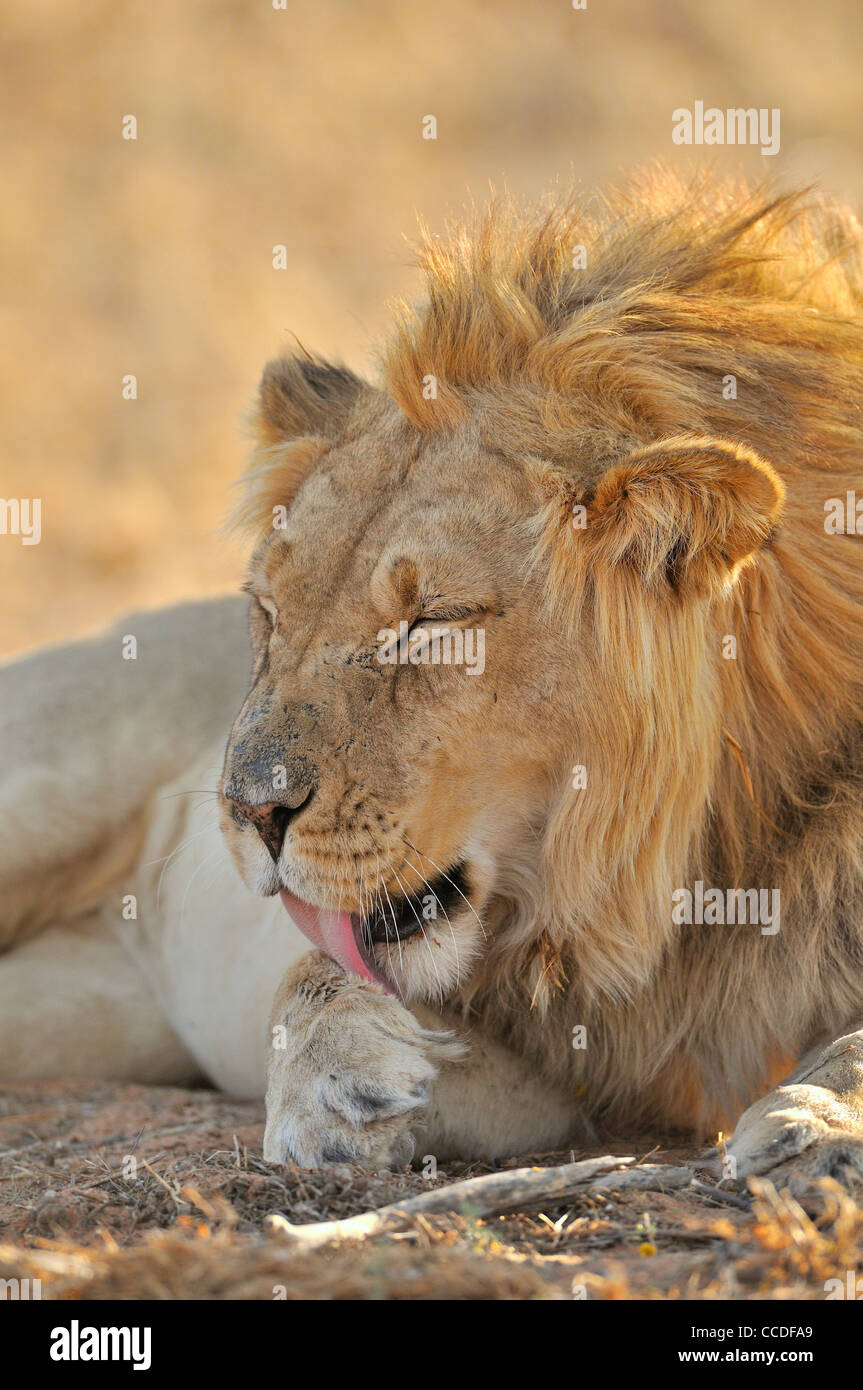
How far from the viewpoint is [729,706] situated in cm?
273

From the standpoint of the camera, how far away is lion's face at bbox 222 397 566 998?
8.41ft

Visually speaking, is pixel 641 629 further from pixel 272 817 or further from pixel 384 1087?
pixel 384 1087

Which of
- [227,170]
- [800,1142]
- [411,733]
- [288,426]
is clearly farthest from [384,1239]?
[227,170]

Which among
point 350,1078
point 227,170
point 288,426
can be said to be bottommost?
point 350,1078

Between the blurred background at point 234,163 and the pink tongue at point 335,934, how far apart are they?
7.65 metres

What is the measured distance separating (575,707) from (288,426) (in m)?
1.11

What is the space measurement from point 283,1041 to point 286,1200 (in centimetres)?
55

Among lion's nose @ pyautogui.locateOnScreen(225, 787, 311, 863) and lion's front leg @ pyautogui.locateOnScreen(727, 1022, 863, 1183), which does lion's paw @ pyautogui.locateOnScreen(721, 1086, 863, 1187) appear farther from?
lion's nose @ pyautogui.locateOnScreen(225, 787, 311, 863)

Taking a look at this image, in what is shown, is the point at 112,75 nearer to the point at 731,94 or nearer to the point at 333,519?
the point at 731,94

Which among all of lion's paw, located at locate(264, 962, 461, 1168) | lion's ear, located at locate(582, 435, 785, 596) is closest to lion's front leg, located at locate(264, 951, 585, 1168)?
lion's paw, located at locate(264, 962, 461, 1168)

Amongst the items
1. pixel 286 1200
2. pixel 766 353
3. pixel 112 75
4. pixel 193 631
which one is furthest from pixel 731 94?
pixel 286 1200

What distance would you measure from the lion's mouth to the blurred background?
25.1 ft

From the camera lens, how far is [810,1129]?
224cm
